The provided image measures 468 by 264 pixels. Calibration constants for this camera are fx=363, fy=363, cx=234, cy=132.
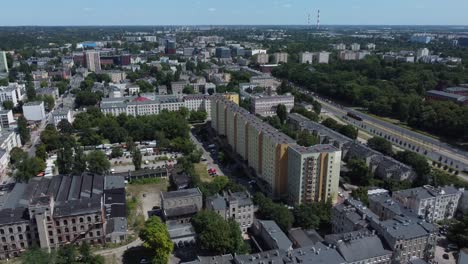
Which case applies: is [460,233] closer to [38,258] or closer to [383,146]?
[383,146]

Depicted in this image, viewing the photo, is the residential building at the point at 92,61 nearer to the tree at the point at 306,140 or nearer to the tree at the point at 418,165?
the tree at the point at 306,140

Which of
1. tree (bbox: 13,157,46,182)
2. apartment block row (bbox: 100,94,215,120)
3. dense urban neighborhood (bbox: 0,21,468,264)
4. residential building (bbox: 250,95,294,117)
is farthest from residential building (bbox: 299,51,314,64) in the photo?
tree (bbox: 13,157,46,182)

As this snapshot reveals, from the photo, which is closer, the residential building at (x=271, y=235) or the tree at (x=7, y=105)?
the residential building at (x=271, y=235)

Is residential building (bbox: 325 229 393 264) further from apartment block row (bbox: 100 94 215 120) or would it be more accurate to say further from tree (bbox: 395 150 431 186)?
apartment block row (bbox: 100 94 215 120)

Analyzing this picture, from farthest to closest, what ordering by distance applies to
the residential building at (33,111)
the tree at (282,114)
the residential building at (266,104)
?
the residential building at (266,104) → the residential building at (33,111) → the tree at (282,114)

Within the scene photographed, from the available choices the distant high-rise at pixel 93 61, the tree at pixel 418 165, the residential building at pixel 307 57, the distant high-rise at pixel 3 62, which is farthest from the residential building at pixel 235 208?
the residential building at pixel 307 57

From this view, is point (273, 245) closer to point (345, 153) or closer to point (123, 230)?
point (123, 230)
